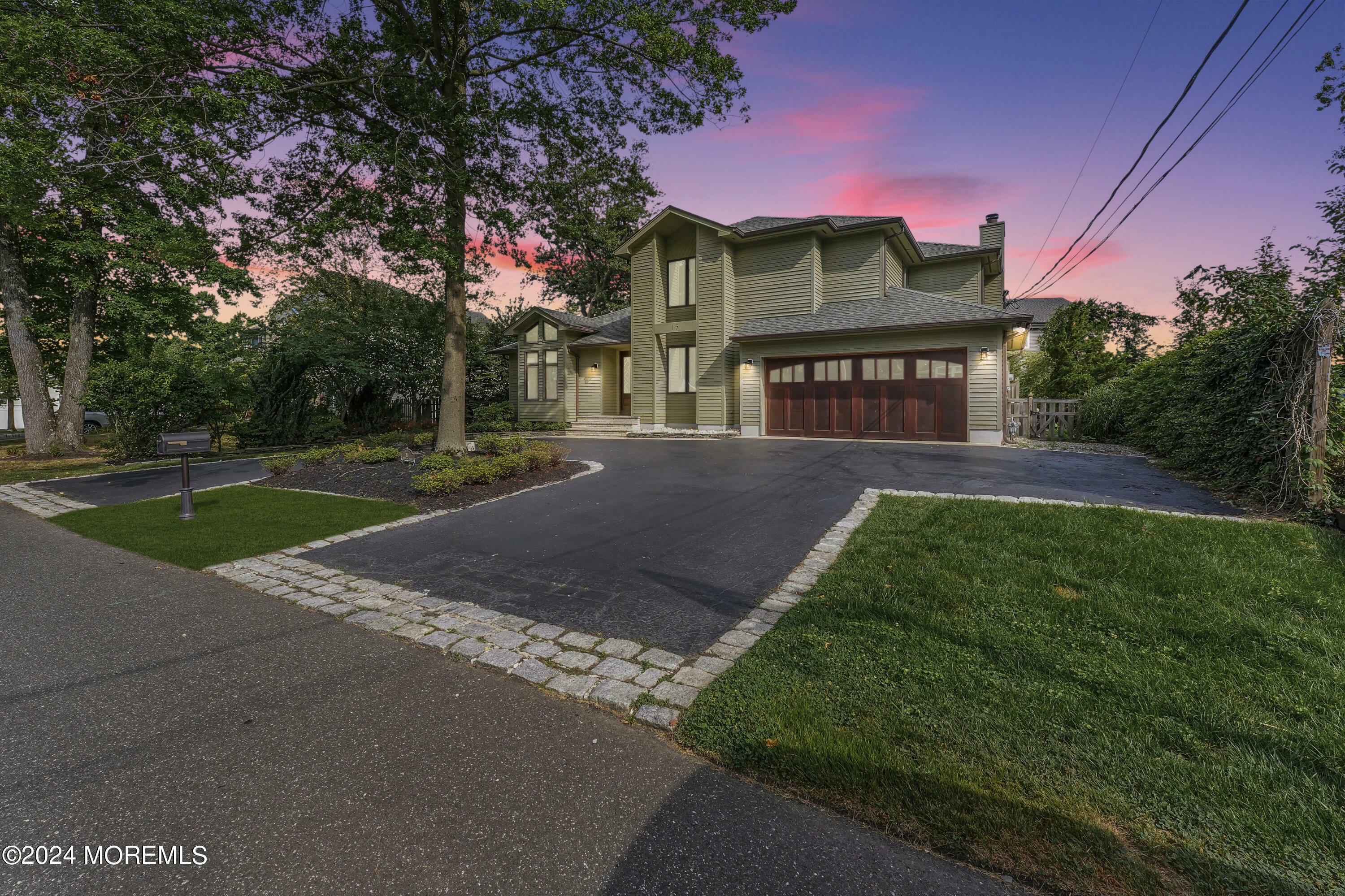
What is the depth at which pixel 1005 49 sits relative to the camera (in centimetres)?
860

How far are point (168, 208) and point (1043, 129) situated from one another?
1859 centimetres

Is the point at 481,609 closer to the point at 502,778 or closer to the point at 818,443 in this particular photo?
the point at 502,778

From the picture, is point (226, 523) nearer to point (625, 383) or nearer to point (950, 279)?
point (625, 383)

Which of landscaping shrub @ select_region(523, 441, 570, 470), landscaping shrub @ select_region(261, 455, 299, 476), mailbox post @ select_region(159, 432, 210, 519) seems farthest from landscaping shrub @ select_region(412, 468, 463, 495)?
Answer: landscaping shrub @ select_region(261, 455, 299, 476)

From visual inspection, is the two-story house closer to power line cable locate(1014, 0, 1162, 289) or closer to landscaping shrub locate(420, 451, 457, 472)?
power line cable locate(1014, 0, 1162, 289)

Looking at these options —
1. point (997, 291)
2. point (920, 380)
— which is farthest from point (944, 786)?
point (997, 291)

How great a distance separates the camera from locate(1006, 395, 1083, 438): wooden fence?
590 inches

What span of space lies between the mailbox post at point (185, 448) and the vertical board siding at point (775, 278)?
563 inches

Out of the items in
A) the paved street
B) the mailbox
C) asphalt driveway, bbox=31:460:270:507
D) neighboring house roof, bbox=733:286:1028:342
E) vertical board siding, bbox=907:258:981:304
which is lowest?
the paved street

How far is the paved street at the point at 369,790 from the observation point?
1.58m

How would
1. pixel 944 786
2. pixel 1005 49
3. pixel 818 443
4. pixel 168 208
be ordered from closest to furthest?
1. pixel 944 786
2. pixel 1005 49
3. pixel 168 208
4. pixel 818 443

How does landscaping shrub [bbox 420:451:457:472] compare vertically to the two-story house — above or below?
below

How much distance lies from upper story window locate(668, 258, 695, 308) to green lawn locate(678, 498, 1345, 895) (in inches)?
600

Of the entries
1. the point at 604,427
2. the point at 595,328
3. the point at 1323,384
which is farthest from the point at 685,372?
the point at 1323,384
